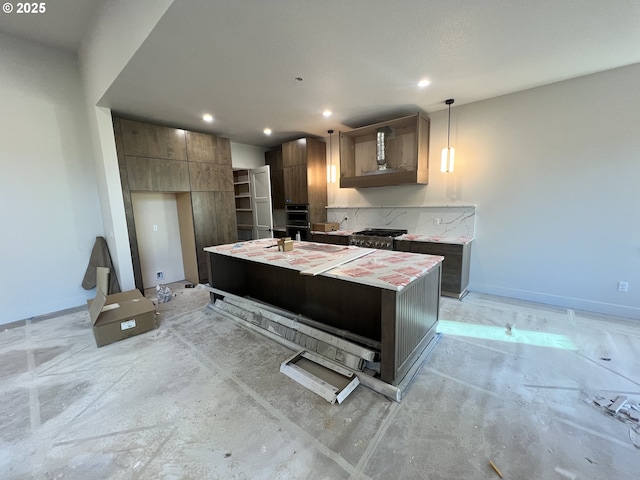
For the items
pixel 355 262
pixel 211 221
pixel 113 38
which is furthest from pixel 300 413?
pixel 211 221

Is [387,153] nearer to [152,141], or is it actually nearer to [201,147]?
[201,147]

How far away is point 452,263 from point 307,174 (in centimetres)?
298

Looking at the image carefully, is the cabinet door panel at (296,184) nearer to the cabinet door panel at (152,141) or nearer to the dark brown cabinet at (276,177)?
the dark brown cabinet at (276,177)

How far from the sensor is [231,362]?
229 centimetres

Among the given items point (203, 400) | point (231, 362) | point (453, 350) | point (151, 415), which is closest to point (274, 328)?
point (231, 362)

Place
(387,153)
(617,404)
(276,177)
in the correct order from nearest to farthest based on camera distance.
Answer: (617,404) < (387,153) < (276,177)

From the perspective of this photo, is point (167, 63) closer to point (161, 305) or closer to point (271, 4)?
point (271, 4)

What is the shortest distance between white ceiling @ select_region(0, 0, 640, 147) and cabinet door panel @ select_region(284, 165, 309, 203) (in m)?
1.48

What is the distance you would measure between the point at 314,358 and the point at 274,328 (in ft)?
2.32

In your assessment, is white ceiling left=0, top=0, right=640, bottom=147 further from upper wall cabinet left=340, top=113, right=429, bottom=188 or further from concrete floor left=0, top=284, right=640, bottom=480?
concrete floor left=0, top=284, right=640, bottom=480

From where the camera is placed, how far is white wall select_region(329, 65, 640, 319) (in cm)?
280

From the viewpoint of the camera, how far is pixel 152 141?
3.85 meters

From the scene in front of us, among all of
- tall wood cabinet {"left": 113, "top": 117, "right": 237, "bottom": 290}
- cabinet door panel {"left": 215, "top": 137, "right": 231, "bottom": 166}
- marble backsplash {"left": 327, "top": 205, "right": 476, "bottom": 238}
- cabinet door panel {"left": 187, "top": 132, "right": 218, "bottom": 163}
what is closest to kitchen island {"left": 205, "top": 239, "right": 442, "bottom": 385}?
tall wood cabinet {"left": 113, "top": 117, "right": 237, "bottom": 290}

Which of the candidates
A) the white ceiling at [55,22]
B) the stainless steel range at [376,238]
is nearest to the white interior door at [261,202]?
the stainless steel range at [376,238]
